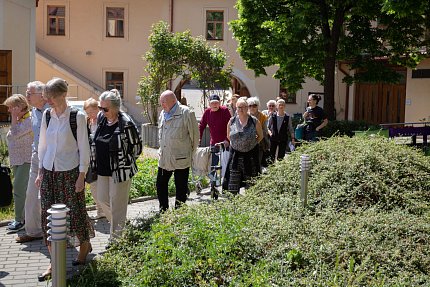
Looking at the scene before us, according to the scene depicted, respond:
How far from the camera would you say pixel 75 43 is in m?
30.6

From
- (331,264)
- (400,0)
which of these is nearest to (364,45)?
(400,0)

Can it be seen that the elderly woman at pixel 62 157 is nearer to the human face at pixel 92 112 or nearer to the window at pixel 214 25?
the human face at pixel 92 112

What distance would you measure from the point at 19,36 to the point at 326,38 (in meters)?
9.88

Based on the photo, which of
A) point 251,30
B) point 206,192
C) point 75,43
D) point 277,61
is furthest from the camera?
point 75,43

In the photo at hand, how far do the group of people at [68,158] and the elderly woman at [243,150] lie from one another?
2000mm

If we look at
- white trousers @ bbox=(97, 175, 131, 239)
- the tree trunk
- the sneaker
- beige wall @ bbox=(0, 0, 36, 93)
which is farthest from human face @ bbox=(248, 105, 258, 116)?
beige wall @ bbox=(0, 0, 36, 93)

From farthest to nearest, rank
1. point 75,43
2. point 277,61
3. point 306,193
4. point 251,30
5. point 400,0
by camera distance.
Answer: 1. point 75,43
2. point 251,30
3. point 277,61
4. point 400,0
5. point 306,193

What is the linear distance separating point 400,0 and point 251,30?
7.93 m

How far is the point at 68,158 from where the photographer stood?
5.95m

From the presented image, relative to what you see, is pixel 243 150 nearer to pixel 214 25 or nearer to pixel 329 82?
pixel 329 82

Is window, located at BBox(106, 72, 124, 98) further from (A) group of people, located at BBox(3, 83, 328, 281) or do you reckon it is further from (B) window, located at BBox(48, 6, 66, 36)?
(A) group of people, located at BBox(3, 83, 328, 281)

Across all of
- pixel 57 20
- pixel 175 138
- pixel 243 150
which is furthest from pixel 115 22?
pixel 175 138

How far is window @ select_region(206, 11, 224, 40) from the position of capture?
101 feet

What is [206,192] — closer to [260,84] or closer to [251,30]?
[251,30]
